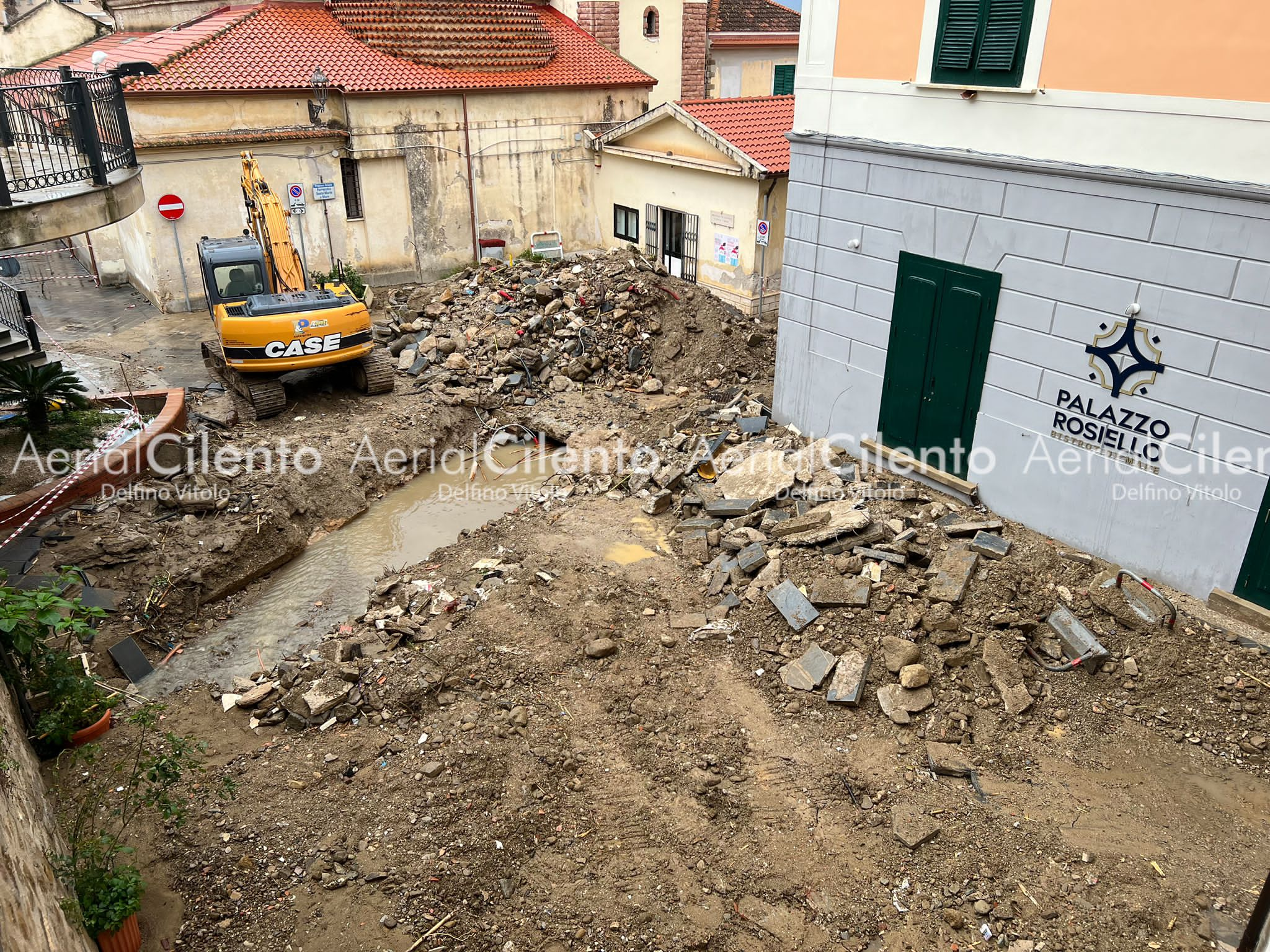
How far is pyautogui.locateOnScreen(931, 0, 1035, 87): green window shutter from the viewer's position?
25.7 ft

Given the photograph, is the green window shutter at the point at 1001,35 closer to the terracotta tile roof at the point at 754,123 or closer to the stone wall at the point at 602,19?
the terracotta tile roof at the point at 754,123

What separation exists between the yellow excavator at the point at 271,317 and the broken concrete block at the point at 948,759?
988 cm

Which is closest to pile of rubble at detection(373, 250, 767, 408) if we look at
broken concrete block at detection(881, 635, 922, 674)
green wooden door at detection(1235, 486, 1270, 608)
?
broken concrete block at detection(881, 635, 922, 674)

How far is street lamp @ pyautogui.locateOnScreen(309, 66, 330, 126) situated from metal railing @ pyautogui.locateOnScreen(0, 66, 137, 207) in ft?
27.0

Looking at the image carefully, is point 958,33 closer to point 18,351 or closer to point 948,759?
Answer: point 948,759

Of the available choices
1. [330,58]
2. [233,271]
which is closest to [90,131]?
[233,271]

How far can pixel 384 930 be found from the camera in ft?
18.0

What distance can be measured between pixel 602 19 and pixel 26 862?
77.0 feet

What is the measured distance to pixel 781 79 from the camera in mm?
29266

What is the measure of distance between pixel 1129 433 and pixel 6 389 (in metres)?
12.3

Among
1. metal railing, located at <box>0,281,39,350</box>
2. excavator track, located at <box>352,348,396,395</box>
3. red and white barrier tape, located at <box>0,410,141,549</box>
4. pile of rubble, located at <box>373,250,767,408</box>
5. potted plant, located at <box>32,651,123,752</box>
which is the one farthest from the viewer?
pile of rubble, located at <box>373,250,767,408</box>

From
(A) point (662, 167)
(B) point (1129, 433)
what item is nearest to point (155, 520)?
(B) point (1129, 433)

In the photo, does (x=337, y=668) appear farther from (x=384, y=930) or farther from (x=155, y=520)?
(x=155, y=520)

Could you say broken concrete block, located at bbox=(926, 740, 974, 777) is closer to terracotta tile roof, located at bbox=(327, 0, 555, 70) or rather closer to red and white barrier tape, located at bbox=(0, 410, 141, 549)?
red and white barrier tape, located at bbox=(0, 410, 141, 549)
